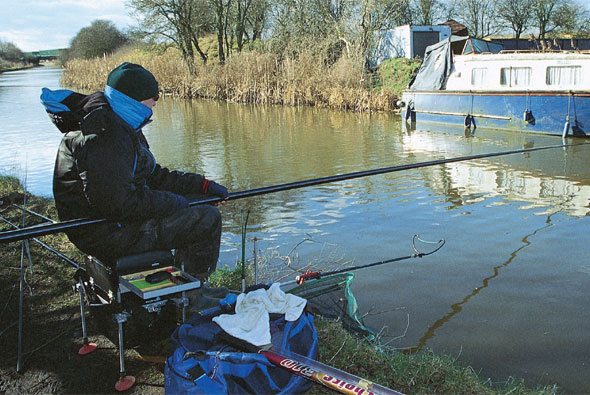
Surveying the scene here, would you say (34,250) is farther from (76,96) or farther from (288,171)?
(288,171)

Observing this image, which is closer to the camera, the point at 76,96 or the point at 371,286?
the point at 76,96

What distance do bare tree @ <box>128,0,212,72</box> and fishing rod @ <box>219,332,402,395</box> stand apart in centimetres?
3487

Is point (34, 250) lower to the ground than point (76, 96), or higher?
lower

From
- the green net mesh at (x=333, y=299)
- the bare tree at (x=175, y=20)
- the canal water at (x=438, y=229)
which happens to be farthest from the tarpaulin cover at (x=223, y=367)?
the bare tree at (x=175, y=20)

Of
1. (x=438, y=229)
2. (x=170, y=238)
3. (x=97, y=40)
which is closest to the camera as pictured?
(x=170, y=238)

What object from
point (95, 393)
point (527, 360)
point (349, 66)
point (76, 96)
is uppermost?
point (349, 66)

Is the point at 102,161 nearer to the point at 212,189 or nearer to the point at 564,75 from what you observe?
the point at 212,189

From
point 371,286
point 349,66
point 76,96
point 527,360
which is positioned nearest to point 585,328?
point 527,360

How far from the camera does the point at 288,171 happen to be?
36.7 feet

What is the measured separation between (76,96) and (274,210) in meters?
5.08

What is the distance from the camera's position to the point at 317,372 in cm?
219

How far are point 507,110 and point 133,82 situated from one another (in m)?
15.3

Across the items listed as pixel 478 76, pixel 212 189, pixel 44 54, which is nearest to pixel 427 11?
pixel 478 76

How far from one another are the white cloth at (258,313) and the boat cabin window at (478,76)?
1619 cm
